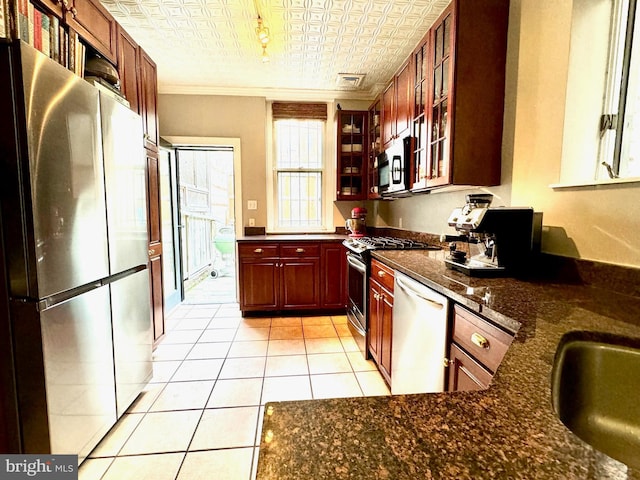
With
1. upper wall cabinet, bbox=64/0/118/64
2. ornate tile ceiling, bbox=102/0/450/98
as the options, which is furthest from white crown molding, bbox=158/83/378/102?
upper wall cabinet, bbox=64/0/118/64

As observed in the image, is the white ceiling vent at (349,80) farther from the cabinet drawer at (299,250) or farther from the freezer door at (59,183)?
the freezer door at (59,183)

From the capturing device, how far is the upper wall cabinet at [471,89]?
1704mm

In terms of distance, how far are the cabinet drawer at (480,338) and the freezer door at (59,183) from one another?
1.62 metres

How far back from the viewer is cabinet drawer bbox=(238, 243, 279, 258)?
3.31 meters

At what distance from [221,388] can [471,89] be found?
2.46 metres

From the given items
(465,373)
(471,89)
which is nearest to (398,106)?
(471,89)

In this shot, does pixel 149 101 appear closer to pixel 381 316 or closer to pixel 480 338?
pixel 381 316

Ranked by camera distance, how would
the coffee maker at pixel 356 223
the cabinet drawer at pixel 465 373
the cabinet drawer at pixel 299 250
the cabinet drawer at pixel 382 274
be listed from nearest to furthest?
the cabinet drawer at pixel 465 373
the cabinet drawer at pixel 382 274
the cabinet drawer at pixel 299 250
the coffee maker at pixel 356 223

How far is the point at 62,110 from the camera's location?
1262 millimetres

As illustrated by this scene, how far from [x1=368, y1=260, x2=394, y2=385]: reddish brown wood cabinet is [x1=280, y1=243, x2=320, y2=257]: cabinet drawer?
44.4 inches

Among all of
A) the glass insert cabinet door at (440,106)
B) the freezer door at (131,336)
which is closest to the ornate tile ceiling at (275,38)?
the glass insert cabinet door at (440,106)

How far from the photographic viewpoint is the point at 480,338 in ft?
3.39

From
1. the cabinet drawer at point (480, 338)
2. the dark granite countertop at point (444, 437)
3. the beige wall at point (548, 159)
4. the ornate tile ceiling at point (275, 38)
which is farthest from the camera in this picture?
the ornate tile ceiling at point (275, 38)

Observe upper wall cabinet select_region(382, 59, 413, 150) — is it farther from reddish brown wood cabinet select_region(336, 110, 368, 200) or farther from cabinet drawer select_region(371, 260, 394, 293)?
A: cabinet drawer select_region(371, 260, 394, 293)
